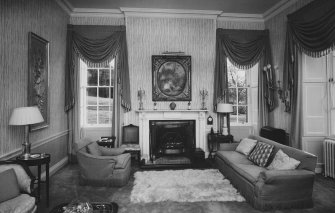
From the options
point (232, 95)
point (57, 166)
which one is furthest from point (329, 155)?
point (57, 166)

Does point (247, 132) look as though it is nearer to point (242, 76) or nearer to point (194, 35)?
point (242, 76)

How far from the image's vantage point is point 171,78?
202 inches

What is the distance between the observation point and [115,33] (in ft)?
16.2

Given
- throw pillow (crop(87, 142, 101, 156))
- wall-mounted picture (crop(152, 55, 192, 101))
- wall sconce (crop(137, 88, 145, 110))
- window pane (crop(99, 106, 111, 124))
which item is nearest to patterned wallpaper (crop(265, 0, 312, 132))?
wall-mounted picture (crop(152, 55, 192, 101))

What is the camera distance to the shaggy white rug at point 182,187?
2982mm

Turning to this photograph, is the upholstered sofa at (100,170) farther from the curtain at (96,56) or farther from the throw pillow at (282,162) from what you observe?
the throw pillow at (282,162)

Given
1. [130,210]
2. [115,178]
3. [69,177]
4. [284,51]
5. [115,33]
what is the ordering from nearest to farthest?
[130,210] < [115,178] < [69,177] < [284,51] < [115,33]

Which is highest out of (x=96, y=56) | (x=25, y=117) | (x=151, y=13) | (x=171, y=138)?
(x=151, y=13)

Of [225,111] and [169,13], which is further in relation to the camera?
[169,13]

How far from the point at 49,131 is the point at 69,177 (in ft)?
3.04

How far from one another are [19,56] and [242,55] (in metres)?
4.39

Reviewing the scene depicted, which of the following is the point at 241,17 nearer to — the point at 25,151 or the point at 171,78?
the point at 171,78

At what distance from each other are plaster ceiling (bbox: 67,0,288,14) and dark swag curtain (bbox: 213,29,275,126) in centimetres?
53

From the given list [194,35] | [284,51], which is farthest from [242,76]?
[194,35]
